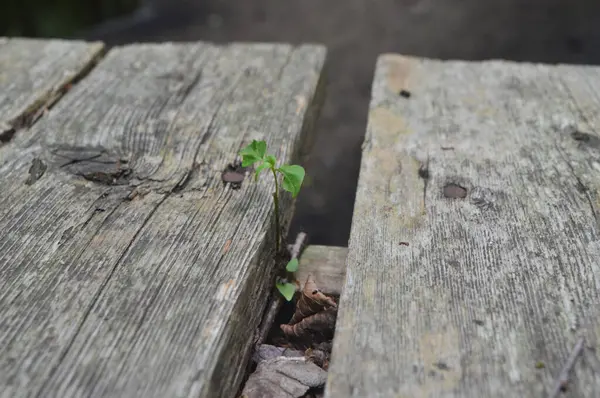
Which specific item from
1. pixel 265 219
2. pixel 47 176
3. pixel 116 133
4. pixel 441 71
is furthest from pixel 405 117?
pixel 47 176

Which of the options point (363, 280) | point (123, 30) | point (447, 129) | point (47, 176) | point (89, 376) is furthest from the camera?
point (123, 30)

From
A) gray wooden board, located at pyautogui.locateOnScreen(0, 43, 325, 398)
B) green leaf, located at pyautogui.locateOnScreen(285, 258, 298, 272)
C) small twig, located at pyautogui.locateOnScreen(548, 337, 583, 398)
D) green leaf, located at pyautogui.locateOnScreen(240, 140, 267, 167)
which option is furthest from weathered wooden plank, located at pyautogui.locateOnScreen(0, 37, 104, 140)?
small twig, located at pyautogui.locateOnScreen(548, 337, 583, 398)

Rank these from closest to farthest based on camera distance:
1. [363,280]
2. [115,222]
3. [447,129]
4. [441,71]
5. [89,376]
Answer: [89,376], [363,280], [115,222], [447,129], [441,71]

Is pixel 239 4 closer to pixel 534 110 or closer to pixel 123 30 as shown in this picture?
pixel 123 30

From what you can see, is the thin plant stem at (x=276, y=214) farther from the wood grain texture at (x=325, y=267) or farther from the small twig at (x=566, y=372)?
the small twig at (x=566, y=372)

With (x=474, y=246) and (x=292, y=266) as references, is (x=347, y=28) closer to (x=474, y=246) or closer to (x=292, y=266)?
(x=292, y=266)

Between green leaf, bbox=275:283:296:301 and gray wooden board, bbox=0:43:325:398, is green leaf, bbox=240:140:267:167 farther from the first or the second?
green leaf, bbox=275:283:296:301
